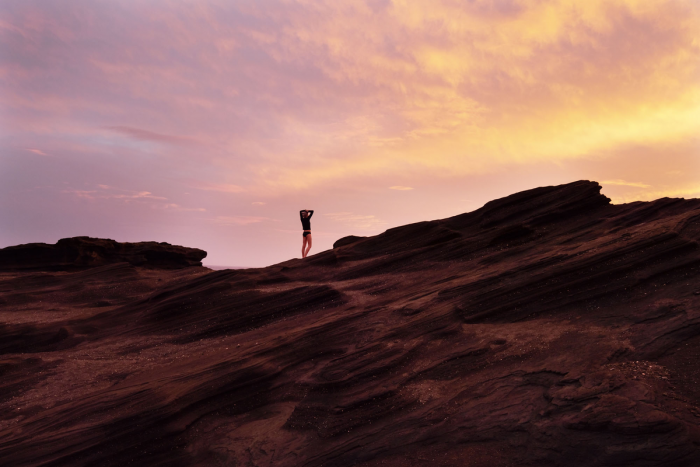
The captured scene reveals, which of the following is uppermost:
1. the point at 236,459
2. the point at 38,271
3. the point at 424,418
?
the point at 38,271

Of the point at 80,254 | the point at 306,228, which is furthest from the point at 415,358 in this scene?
the point at 80,254

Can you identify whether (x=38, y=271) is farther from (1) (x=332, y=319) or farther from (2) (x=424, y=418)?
(2) (x=424, y=418)

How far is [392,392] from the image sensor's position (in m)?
17.3

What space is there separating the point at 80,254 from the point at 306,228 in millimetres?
20470

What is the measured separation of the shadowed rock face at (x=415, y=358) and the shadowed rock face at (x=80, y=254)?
1282 centimetres

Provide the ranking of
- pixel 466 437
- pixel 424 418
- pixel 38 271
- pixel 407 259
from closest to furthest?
pixel 466 437
pixel 424 418
pixel 407 259
pixel 38 271

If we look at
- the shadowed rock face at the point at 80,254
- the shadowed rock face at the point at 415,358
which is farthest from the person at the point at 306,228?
the shadowed rock face at the point at 80,254

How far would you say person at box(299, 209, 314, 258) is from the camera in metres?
38.8

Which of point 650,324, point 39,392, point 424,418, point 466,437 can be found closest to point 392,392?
point 424,418

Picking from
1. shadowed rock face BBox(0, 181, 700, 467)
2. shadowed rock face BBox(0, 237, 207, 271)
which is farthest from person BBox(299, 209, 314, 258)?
shadowed rock face BBox(0, 237, 207, 271)

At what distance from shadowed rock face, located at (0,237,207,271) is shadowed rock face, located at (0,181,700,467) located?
1282cm

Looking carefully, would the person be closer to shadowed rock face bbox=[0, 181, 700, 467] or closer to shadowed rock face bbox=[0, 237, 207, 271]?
shadowed rock face bbox=[0, 181, 700, 467]

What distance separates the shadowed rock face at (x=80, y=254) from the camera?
42625 millimetres

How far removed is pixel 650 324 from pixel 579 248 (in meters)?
5.68
